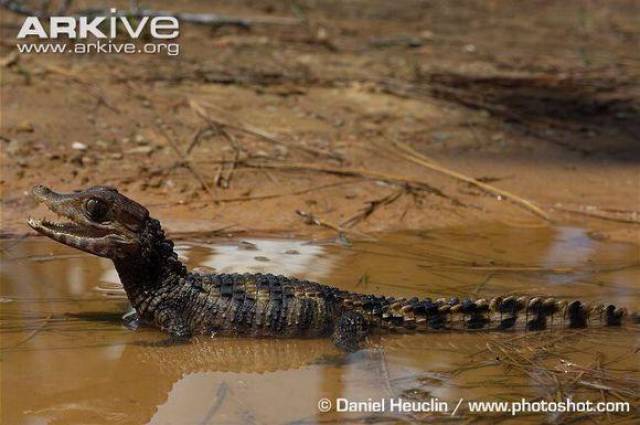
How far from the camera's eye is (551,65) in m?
11.9

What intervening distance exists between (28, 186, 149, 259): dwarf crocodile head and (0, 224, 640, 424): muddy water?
1.46ft

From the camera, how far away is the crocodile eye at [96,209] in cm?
512

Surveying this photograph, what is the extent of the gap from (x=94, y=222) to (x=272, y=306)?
3.51 ft

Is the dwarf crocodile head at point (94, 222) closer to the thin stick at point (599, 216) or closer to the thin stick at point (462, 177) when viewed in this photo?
the thin stick at point (462, 177)

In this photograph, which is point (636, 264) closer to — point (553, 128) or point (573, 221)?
point (573, 221)

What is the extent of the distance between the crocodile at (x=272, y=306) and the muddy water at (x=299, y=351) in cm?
8

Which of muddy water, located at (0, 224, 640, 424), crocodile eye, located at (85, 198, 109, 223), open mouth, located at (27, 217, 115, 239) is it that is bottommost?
muddy water, located at (0, 224, 640, 424)

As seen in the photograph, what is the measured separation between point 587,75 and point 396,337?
7.20 metres

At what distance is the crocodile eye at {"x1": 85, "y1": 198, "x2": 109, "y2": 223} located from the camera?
201 inches

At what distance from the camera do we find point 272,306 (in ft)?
17.1

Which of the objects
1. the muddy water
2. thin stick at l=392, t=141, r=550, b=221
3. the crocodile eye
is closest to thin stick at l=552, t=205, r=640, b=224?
thin stick at l=392, t=141, r=550, b=221

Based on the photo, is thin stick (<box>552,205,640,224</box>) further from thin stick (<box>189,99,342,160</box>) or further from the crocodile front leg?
the crocodile front leg

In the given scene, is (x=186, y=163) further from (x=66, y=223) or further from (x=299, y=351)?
(x=299, y=351)

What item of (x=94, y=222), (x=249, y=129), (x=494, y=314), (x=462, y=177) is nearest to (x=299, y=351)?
(x=494, y=314)
